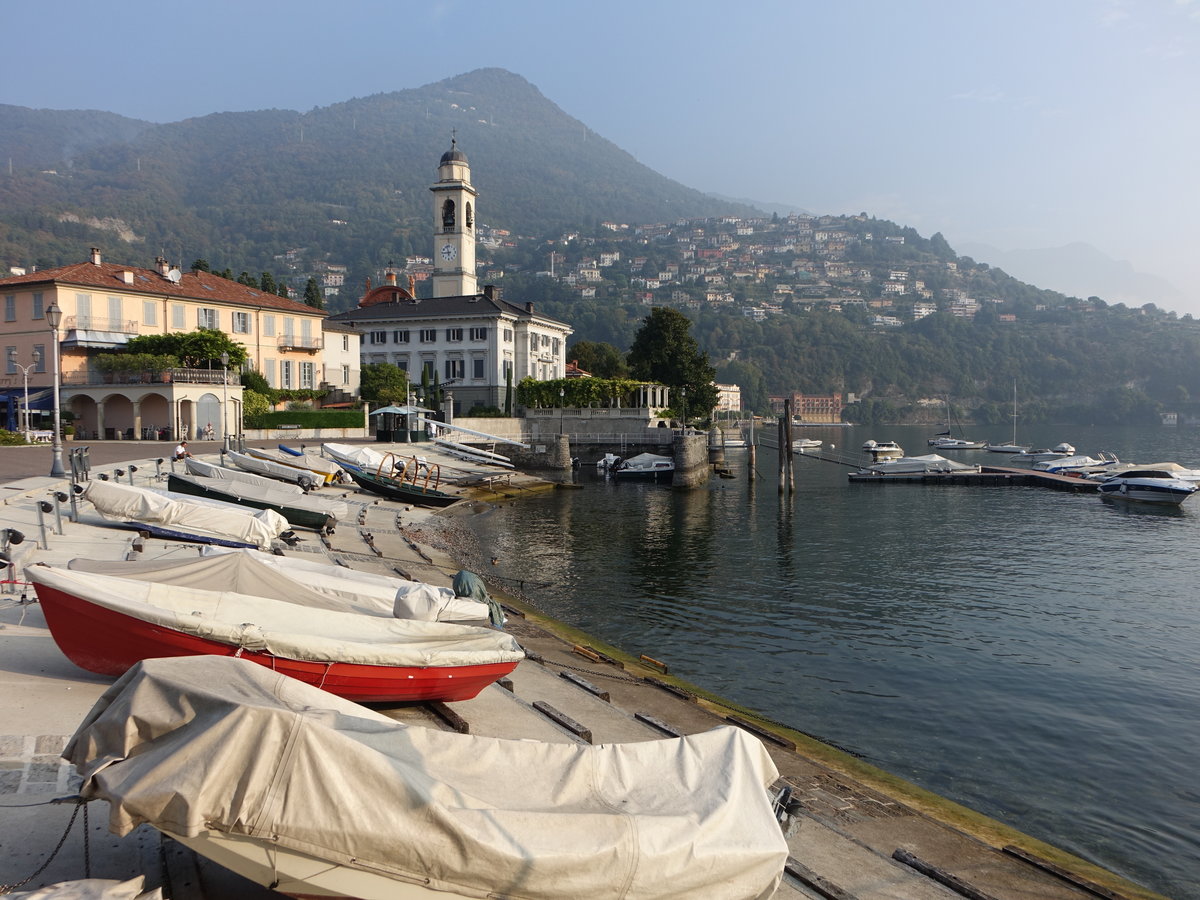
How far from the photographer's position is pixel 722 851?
20.5ft

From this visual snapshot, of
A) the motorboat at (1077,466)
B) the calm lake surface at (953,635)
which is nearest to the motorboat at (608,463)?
the calm lake surface at (953,635)

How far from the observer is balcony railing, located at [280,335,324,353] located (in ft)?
215

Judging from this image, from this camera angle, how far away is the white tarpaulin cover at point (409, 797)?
5648mm

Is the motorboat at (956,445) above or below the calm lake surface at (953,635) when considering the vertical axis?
above

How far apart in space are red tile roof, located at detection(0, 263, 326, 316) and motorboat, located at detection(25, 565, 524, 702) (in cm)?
4952

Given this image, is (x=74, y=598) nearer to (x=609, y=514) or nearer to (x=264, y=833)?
(x=264, y=833)

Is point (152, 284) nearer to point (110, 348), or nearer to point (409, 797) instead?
point (110, 348)

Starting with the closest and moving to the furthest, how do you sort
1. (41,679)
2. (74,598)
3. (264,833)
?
(264,833) < (74,598) < (41,679)

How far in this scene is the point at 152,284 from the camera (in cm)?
5741

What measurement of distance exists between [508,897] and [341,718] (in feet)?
6.09

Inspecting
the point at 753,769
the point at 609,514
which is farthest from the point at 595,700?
→ the point at 609,514

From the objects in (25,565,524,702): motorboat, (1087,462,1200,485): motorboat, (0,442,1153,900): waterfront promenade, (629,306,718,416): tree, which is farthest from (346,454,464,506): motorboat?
(629,306,718,416): tree

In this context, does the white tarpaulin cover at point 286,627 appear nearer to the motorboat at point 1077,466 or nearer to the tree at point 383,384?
the tree at point 383,384

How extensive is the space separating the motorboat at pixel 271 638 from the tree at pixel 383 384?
209 ft
